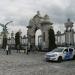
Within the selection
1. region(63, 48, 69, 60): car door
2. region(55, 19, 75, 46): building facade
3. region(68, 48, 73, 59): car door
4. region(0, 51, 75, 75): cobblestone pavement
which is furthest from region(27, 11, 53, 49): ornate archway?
region(0, 51, 75, 75): cobblestone pavement

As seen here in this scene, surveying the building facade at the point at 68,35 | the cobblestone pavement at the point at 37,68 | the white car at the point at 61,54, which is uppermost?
the building facade at the point at 68,35

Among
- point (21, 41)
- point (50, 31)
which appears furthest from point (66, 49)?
point (21, 41)

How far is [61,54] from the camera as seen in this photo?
86.2 ft

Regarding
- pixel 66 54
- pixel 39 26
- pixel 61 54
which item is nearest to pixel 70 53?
pixel 66 54

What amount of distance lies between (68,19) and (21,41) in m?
22.3

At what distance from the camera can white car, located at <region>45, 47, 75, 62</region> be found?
Answer: 25.9 metres

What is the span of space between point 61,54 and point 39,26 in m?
21.3

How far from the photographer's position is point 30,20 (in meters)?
49.5

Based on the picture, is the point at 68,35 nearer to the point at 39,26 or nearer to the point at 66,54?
the point at 39,26

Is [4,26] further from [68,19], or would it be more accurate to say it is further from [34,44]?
[68,19]

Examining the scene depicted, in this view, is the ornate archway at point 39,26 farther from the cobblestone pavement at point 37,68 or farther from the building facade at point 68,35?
the cobblestone pavement at point 37,68

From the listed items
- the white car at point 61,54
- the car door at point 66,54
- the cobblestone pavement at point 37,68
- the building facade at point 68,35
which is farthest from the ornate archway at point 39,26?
the cobblestone pavement at point 37,68

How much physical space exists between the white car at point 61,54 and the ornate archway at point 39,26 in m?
16.7

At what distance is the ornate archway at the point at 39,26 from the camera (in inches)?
1789
